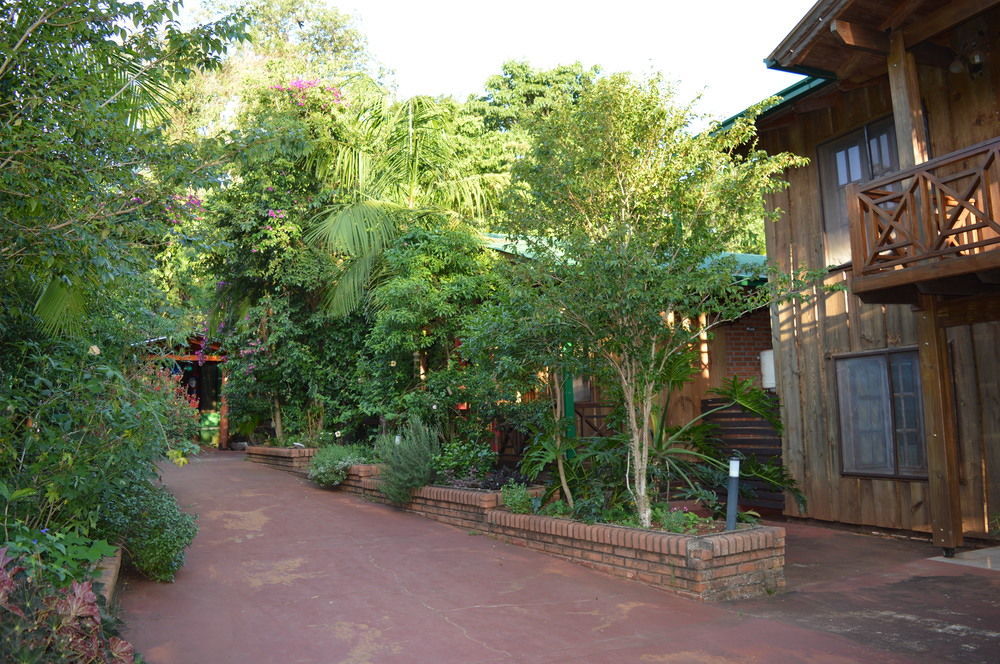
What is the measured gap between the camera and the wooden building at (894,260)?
734cm

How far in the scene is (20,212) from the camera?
4.66 meters

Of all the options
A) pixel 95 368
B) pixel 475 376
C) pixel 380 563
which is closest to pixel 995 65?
pixel 475 376

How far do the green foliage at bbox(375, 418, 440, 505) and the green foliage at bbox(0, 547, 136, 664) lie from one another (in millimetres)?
6273

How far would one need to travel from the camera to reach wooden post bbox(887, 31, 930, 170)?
307 inches

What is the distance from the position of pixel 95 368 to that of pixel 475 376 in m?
4.68

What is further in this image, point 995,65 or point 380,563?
point 995,65

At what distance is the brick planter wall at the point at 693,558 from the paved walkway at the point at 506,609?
0.47 feet

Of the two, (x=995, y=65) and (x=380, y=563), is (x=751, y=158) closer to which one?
(x=995, y=65)

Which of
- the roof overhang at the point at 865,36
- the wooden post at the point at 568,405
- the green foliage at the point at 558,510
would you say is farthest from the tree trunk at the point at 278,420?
the roof overhang at the point at 865,36

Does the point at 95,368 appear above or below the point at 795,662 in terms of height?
above

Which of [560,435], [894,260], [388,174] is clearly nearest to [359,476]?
[560,435]

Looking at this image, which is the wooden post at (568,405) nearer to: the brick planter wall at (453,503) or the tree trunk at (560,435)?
the tree trunk at (560,435)

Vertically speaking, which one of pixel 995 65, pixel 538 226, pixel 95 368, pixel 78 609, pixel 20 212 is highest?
pixel 995 65

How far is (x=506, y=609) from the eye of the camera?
19.6 ft
